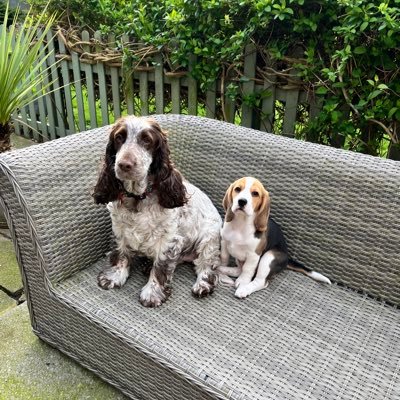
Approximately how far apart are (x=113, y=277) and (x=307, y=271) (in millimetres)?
1104

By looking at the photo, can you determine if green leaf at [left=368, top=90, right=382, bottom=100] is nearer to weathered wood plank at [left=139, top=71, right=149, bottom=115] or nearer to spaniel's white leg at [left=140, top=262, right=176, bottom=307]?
spaniel's white leg at [left=140, top=262, right=176, bottom=307]

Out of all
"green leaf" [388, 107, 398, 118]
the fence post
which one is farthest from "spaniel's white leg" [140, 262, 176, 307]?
the fence post

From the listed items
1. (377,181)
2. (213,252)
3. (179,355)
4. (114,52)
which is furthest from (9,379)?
(114,52)

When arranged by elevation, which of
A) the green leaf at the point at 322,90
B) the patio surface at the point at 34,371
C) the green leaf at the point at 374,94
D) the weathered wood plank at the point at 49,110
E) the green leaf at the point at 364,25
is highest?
the green leaf at the point at 364,25

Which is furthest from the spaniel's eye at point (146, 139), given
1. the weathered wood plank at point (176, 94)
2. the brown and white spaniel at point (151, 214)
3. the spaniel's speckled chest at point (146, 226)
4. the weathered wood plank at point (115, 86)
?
the weathered wood plank at point (115, 86)

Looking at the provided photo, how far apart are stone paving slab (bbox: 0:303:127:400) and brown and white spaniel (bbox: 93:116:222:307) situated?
582mm

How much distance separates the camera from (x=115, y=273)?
7.31 ft

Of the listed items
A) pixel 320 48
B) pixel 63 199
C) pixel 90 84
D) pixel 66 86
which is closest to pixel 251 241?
pixel 63 199

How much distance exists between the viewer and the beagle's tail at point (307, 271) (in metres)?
2.33

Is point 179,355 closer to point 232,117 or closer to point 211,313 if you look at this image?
point 211,313

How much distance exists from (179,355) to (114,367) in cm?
54

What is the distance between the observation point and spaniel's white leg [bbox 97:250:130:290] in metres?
2.18

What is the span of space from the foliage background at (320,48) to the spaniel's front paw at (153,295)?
5.14ft

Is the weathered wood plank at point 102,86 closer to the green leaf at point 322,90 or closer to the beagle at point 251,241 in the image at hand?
the green leaf at point 322,90
